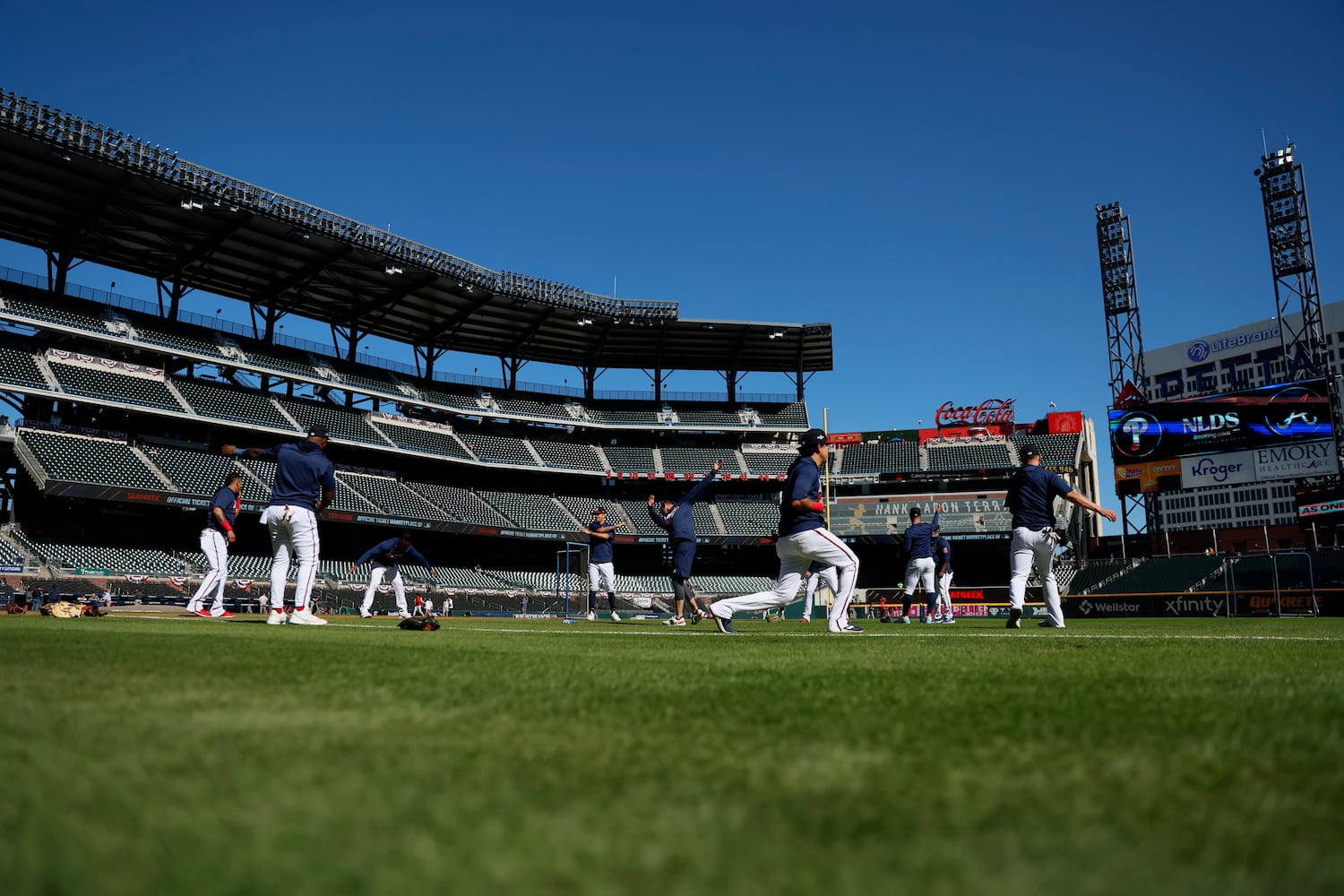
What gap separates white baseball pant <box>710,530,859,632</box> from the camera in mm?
8586

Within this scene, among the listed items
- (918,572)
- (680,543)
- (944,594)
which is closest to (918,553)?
(918,572)

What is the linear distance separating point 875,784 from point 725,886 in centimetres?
67

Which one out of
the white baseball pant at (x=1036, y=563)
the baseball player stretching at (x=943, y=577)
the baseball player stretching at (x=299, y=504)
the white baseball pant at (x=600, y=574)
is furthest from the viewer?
the baseball player stretching at (x=943, y=577)

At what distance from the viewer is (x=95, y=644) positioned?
5191mm

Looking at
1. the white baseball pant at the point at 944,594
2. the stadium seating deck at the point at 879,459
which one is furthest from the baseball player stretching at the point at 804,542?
the stadium seating deck at the point at 879,459

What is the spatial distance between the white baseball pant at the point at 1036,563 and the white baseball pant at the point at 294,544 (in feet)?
28.2

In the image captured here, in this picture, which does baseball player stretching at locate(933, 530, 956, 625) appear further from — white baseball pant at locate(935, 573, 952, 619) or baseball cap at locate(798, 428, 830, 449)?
baseball cap at locate(798, 428, 830, 449)

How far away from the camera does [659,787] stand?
66.6 inches

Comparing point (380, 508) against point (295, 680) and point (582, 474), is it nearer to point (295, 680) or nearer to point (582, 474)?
point (582, 474)

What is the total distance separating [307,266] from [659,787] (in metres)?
44.8

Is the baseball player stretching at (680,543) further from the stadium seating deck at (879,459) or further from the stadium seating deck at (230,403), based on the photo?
the stadium seating deck at (879,459)

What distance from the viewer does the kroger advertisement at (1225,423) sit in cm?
3684

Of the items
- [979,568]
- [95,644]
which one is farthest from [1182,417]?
[95,644]

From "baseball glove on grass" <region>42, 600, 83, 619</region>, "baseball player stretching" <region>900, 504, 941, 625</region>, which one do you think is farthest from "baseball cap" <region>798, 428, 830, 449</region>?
"baseball glove on grass" <region>42, 600, 83, 619</region>
